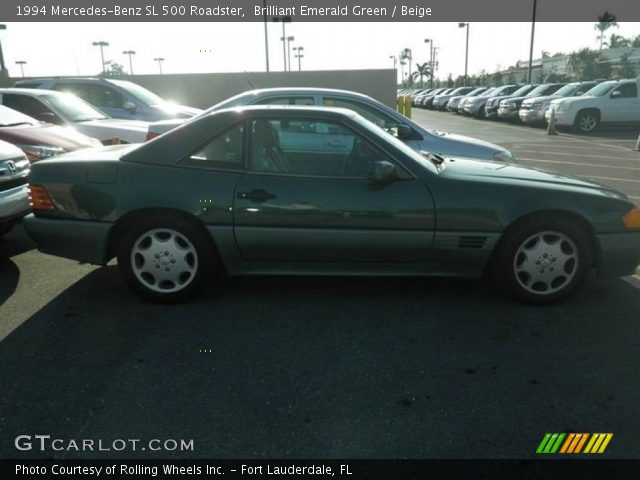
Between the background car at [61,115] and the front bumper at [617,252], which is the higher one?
the background car at [61,115]

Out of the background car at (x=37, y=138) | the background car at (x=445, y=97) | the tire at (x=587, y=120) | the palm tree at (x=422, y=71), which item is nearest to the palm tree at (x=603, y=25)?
the palm tree at (x=422, y=71)

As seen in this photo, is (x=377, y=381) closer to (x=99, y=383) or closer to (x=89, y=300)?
(x=99, y=383)

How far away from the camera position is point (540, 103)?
67.1 ft

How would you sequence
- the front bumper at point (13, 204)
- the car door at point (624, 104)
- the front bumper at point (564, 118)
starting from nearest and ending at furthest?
the front bumper at point (13, 204) < the front bumper at point (564, 118) < the car door at point (624, 104)

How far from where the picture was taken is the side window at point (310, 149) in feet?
12.7

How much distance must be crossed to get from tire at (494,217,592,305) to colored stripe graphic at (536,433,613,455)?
1523 millimetres

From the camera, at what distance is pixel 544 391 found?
2822mm

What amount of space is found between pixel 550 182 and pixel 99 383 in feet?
10.8

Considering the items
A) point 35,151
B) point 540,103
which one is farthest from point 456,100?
point 35,151

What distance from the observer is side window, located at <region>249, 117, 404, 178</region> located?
12.7 ft

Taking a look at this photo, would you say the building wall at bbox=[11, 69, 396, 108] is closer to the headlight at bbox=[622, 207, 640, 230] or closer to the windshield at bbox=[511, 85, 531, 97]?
the windshield at bbox=[511, 85, 531, 97]

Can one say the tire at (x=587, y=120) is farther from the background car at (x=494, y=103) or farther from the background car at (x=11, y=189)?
the background car at (x=11, y=189)

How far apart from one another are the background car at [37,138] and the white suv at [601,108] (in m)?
16.0

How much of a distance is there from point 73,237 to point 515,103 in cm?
2211
